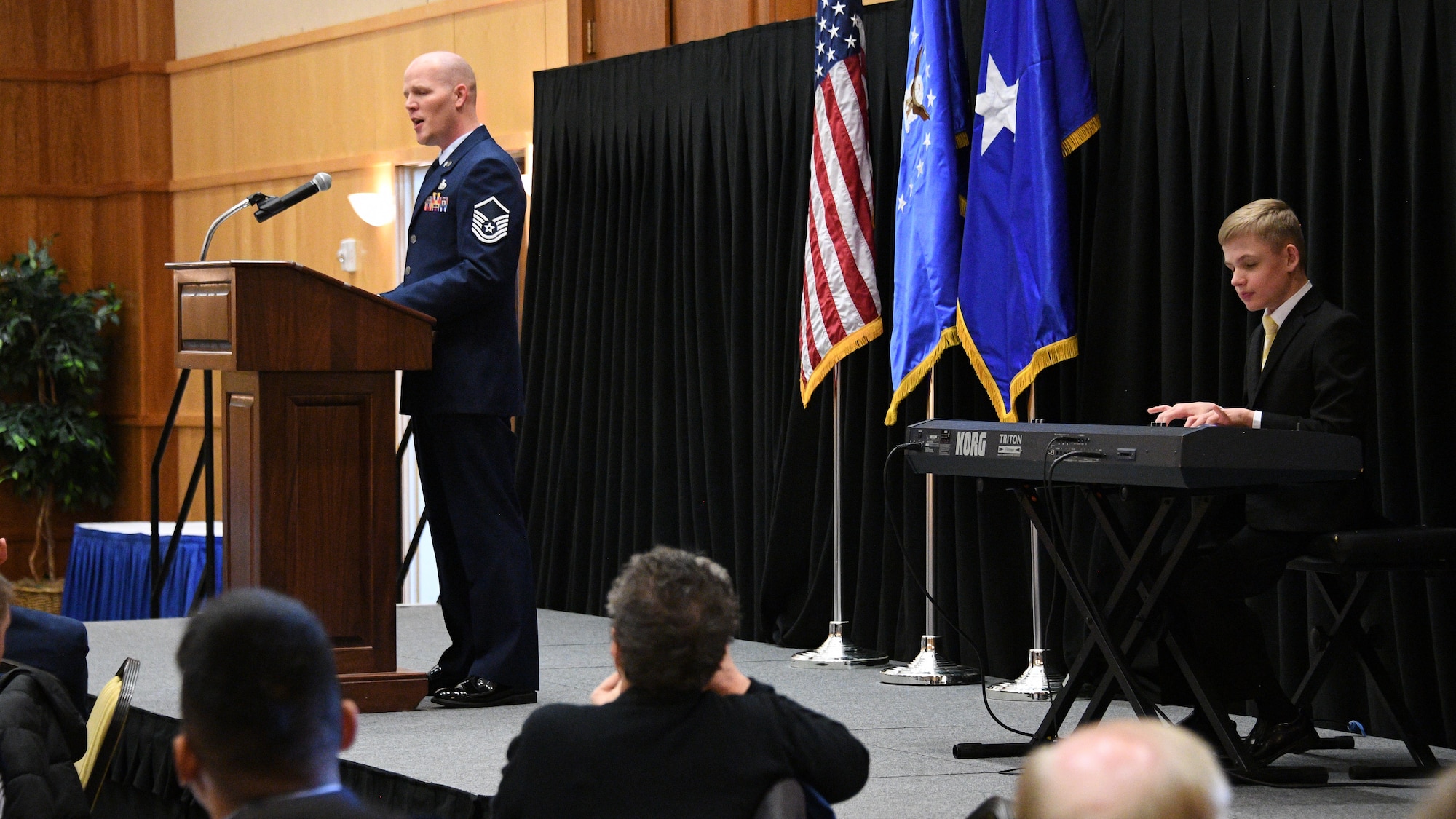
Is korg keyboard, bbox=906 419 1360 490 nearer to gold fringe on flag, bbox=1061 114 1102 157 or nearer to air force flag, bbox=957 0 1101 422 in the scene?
air force flag, bbox=957 0 1101 422

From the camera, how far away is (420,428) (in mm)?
4039

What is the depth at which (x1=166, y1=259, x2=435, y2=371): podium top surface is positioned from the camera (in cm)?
368

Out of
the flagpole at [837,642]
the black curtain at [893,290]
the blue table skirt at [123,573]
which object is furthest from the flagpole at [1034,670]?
the blue table skirt at [123,573]

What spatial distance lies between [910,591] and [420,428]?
1762 millimetres

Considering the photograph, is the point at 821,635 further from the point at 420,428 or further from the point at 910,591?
the point at 420,428

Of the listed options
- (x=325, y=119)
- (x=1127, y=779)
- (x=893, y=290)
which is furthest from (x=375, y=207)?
(x=1127, y=779)

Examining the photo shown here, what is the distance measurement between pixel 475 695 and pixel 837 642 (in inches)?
58.7

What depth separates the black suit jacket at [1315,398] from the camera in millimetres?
3334

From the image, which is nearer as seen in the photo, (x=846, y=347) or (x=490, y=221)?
(x=490, y=221)

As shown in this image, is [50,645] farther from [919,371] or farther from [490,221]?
[919,371]

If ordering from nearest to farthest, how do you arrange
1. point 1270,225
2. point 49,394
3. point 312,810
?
point 312,810
point 1270,225
point 49,394

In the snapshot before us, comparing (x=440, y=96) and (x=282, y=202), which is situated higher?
(x=440, y=96)

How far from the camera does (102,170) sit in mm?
10711

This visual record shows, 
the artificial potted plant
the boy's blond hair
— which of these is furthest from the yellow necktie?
the artificial potted plant
